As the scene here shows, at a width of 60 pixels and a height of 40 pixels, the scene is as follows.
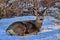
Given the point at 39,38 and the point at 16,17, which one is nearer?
the point at 39,38

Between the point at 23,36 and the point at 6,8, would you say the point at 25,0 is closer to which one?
the point at 6,8

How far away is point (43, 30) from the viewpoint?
1723mm

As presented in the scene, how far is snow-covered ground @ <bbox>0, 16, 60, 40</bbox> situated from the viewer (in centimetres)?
158

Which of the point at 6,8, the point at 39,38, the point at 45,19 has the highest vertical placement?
the point at 6,8

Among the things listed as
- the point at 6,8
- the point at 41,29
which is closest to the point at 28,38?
the point at 41,29

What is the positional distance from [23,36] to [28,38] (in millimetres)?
60

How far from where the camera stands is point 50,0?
1.92 meters

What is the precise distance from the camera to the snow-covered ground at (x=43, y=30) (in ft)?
5.18

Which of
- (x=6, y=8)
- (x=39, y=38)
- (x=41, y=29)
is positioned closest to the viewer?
(x=39, y=38)

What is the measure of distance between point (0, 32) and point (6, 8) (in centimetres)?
34

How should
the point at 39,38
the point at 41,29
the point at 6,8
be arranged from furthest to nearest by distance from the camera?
the point at 6,8 < the point at 41,29 < the point at 39,38

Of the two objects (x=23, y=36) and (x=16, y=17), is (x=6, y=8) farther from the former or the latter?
(x=23, y=36)

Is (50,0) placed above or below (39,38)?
above

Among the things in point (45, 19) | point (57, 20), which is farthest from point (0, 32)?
point (57, 20)
